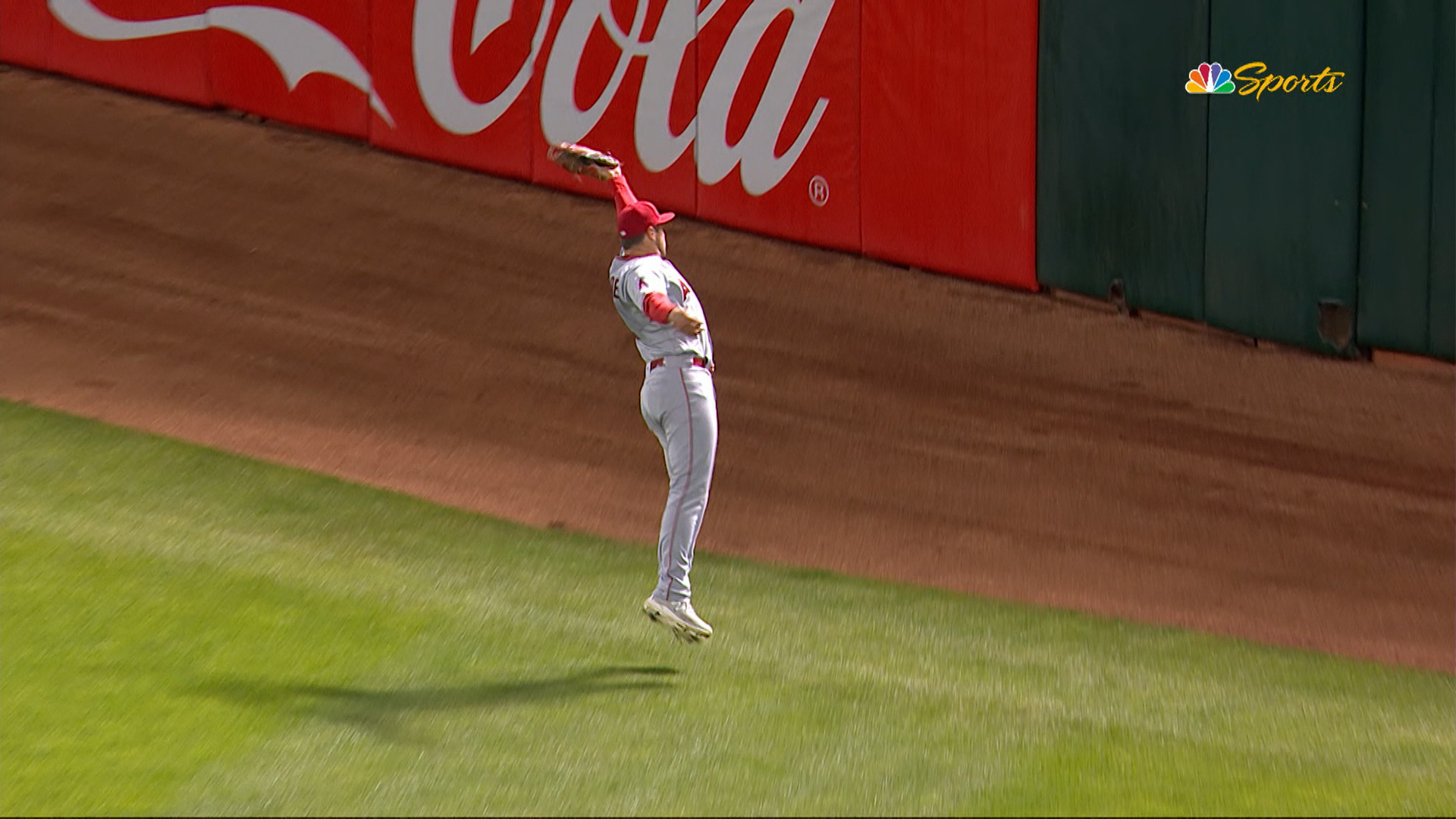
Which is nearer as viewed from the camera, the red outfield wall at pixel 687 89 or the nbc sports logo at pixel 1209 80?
the nbc sports logo at pixel 1209 80

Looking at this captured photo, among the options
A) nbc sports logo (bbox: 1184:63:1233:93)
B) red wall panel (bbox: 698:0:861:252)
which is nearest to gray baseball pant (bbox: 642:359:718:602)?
nbc sports logo (bbox: 1184:63:1233:93)

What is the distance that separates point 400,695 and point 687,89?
914cm

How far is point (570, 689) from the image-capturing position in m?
6.80

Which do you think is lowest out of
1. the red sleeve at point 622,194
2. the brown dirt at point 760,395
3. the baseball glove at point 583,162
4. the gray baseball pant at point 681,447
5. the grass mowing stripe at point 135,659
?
the brown dirt at point 760,395

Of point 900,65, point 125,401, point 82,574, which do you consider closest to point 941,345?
point 900,65

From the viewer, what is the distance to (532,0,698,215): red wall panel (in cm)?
1500

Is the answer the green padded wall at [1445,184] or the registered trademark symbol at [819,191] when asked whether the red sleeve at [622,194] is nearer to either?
the green padded wall at [1445,184]

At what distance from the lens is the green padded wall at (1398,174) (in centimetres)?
1145

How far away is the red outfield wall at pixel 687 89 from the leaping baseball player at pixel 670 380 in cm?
725

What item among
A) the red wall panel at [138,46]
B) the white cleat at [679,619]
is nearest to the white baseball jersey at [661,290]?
the white cleat at [679,619]

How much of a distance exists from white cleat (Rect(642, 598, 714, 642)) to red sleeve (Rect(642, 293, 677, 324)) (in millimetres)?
1178

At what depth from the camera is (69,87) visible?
56.8ft

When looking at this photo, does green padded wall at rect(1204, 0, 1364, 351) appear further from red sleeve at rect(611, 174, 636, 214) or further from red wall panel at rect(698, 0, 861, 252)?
red sleeve at rect(611, 174, 636, 214)

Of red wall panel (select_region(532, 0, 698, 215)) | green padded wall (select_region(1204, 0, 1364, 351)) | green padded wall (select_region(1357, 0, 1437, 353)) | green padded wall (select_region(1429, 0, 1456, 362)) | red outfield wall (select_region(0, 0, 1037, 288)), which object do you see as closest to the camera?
green padded wall (select_region(1429, 0, 1456, 362))
